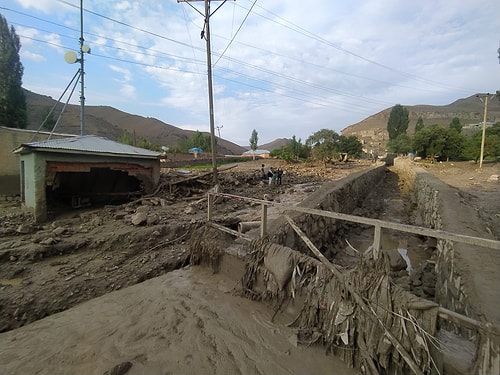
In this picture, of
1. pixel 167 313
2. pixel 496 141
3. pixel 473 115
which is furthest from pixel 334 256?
pixel 473 115

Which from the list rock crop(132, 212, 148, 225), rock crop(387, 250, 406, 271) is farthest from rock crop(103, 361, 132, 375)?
rock crop(132, 212, 148, 225)

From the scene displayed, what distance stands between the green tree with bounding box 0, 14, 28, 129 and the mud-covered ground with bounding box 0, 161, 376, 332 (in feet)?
88.5

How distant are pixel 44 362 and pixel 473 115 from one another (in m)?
143

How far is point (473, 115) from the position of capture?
103 meters

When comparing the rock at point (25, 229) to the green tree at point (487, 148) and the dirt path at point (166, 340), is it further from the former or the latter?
the green tree at point (487, 148)

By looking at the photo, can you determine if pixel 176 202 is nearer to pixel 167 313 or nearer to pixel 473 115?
pixel 167 313

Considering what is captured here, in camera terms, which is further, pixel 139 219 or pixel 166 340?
pixel 139 219

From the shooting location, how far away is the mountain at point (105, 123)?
59.6m

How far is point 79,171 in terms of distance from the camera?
9.46m

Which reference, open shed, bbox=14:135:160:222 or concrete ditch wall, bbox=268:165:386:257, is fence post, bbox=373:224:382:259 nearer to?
concrete ditch wall, bbox=268:165:386:257

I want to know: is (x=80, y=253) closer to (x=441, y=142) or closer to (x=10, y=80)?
(x=10, y=80)

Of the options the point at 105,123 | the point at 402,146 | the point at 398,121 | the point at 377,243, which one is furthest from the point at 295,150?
the point at 105,123

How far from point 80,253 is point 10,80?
1405 inches

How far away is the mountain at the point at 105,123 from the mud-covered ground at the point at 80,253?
49213mm
